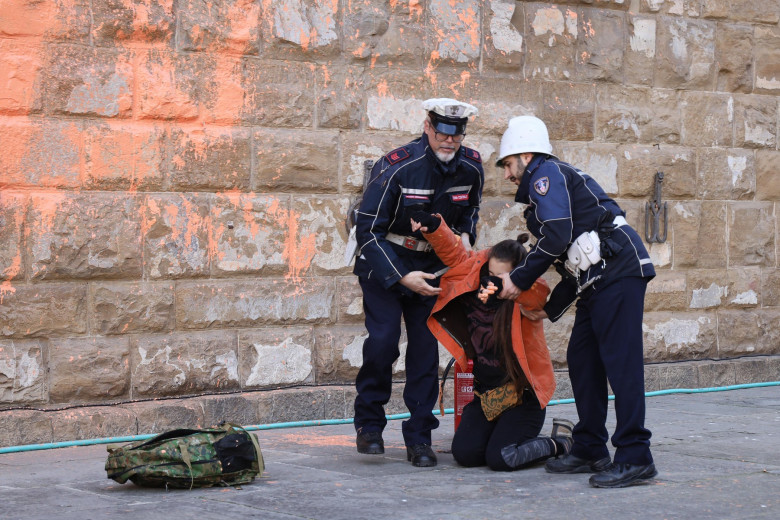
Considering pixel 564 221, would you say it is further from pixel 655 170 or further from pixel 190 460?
pixel 655 170

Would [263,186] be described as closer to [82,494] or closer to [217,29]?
[217,29]

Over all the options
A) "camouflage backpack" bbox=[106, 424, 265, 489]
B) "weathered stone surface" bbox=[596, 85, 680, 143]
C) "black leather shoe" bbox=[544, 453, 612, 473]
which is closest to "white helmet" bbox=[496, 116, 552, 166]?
"black leather shoe" bbox=[544, 453, 612, 473]

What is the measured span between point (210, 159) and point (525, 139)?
93.9 inches

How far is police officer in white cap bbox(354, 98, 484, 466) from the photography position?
5.78 metres

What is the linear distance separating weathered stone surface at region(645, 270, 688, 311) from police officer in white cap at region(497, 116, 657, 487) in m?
3.50

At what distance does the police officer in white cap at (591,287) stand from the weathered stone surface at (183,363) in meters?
2.32

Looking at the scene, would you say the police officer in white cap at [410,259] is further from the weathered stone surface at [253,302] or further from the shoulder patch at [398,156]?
the weathered stone surface at [253,302]

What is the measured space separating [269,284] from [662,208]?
10.9 ft

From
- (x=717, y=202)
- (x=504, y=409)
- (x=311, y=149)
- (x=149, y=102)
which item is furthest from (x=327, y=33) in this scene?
(x=717, y=202)

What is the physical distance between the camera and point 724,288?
Result: 9242mm

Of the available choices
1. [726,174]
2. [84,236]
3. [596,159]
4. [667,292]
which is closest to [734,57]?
[726,174]

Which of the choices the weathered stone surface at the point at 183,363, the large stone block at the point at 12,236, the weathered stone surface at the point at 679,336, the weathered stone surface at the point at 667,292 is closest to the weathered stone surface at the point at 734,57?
the weathered stone surface at the point at 667,292

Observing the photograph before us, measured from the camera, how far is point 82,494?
5020 mm

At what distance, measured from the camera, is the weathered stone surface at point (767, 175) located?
9438 mm
